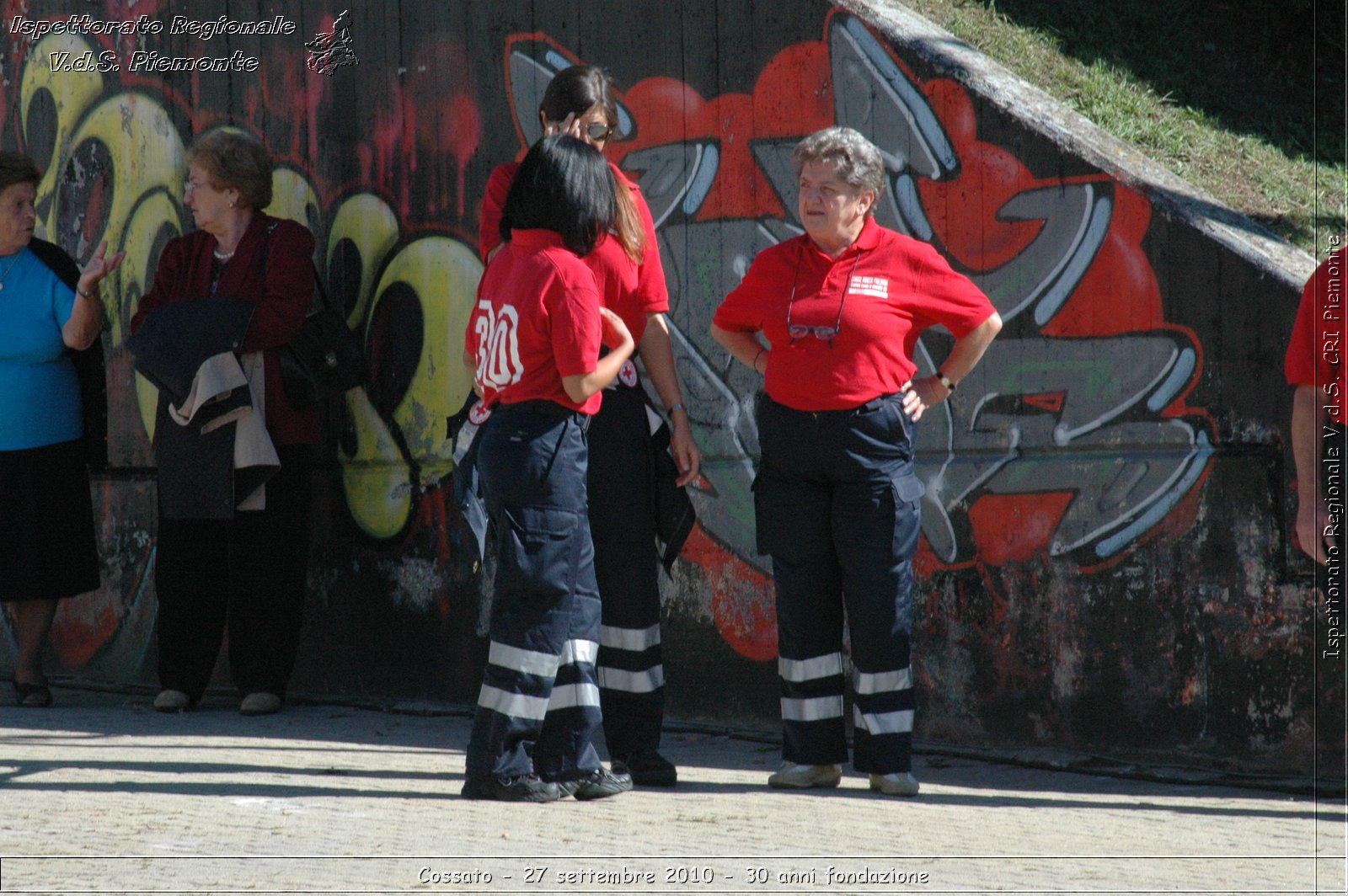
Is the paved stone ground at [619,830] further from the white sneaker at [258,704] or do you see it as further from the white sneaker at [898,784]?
the white sneaker at [258,704]

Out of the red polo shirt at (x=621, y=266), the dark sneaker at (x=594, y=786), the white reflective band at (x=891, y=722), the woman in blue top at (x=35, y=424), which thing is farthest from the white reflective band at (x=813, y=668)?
the woman in blue top at (x=35, y=424)

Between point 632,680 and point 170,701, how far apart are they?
8.41 ft

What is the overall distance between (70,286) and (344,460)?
1350 millimetres

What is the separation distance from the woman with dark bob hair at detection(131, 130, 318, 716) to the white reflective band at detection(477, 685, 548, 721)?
2.14 meters

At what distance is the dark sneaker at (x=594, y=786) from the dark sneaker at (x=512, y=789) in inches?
2.2

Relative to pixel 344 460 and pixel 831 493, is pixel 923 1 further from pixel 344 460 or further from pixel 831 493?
pixel 344 460

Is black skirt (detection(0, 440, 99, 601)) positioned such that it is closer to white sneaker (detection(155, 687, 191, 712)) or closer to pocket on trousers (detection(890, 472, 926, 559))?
white sneaker (detection(155, 687, 191, 712))

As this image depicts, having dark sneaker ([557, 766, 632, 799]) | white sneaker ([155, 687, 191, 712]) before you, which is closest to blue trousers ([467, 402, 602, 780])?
dark sneaker ([557, 766, 632, 799])

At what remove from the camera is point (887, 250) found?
4688mm

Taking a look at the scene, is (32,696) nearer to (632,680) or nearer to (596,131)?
(632,680)

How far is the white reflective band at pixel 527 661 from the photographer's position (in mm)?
4340

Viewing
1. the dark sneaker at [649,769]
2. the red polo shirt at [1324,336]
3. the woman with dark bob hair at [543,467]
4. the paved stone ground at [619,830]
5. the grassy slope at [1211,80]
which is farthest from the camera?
the grassy slope at [1211,80]

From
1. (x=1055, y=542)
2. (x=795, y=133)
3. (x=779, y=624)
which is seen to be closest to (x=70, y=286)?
(x=795, y=133)

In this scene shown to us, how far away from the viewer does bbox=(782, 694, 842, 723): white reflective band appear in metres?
4.73
